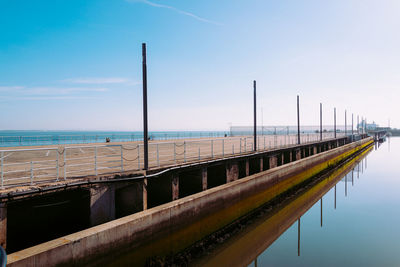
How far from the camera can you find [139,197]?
9.11m

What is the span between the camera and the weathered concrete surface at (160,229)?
18.9 feet

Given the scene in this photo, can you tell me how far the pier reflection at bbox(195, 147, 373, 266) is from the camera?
9867mm

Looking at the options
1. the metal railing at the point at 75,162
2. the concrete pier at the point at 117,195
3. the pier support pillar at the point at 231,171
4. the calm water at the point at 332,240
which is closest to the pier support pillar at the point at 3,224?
the concrete pier at the point at 117,195

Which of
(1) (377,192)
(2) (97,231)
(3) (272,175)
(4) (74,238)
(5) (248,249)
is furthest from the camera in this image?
(1) (377,192)

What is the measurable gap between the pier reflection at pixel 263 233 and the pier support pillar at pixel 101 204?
3.54 m

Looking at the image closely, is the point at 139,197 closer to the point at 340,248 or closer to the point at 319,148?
the point at 340,248

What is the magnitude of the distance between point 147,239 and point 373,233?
37.6 feet

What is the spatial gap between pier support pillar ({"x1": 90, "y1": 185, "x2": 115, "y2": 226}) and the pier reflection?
139 inches

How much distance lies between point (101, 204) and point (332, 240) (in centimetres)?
1059

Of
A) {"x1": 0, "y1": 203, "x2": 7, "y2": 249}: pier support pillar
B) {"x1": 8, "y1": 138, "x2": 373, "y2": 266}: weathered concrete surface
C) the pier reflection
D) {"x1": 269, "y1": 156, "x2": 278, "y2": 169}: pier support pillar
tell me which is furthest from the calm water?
{"x1": 0, "y1": 203, "x2": 7, "y2": 249}: pier support pillar

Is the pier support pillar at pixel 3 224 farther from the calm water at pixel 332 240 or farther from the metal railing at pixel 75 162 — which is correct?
the calm water at pixel 332 240

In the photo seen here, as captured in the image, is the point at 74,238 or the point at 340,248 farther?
the point at 340,248

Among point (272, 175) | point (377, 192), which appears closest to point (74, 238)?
point (272, 175)

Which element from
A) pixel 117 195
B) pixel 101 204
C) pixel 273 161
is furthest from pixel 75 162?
pixel 273 161
